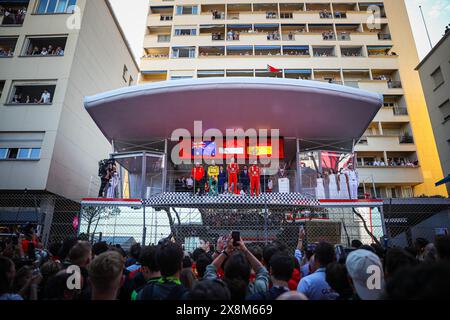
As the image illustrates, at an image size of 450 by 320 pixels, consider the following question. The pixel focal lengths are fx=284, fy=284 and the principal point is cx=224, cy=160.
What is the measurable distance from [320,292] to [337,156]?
1402 cm

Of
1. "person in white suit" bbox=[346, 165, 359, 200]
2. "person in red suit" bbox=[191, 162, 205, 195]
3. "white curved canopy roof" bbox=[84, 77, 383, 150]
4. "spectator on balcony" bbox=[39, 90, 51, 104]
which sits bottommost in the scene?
"person in white suit" bbox=[346, 165, 359, 200]

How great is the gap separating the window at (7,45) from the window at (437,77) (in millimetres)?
29221

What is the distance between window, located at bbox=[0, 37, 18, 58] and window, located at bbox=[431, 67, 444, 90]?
29221mm

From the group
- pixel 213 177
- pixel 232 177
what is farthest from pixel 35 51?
pixel 232 177

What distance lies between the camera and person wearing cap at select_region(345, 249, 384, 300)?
255cm

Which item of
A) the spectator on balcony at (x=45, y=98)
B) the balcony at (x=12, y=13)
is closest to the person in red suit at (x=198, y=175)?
the spectator on balcony at (x=45, y=98)

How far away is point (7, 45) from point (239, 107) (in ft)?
57.4

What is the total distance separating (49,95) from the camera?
17.1m

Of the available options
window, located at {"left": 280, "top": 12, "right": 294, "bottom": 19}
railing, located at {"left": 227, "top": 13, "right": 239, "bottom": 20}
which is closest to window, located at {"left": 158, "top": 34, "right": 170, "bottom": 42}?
railing, located at {"left": 227, "top": 13, "right": 239, "bottom": 20}

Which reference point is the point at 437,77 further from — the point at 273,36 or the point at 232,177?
the point at 232,177

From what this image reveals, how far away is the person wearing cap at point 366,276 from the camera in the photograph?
255 centimetres

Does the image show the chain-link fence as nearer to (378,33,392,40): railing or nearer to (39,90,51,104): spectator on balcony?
(39,90,51,104): spectator on balcony
